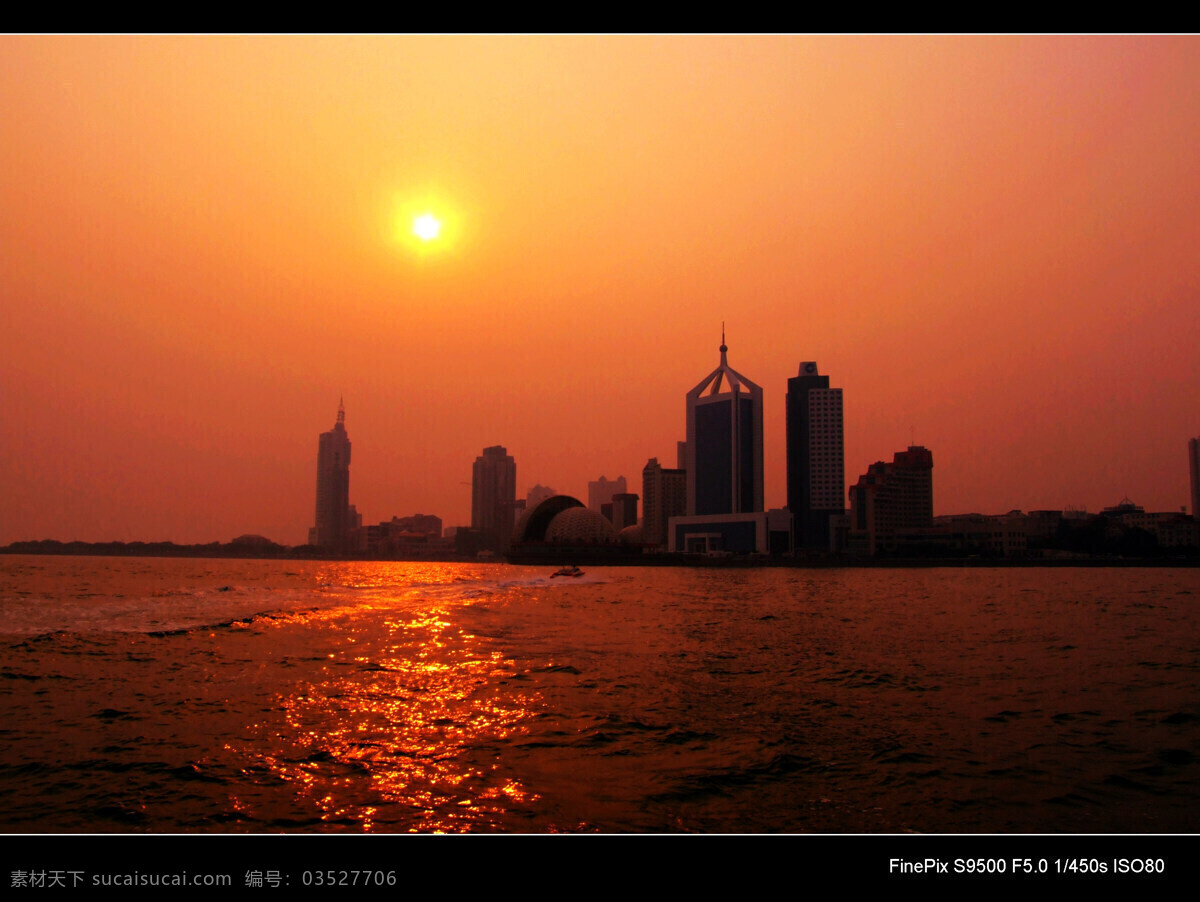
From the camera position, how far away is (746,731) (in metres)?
11.8

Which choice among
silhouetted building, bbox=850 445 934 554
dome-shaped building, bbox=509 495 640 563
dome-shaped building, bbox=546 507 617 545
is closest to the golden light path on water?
dome-shaped building, bbox=509 495 640 563

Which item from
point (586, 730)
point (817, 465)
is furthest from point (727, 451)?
point (586, 730)

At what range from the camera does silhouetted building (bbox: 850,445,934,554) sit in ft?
531

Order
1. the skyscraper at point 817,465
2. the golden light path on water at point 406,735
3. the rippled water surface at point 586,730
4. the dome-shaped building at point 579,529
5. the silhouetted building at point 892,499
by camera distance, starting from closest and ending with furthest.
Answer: the golden light path on water at point 406,735, the rippled water surface at point 586,730, the dome-shaped building at point 579,529, the silhouetted building at point 892,499, the skyscraper at point 817,465

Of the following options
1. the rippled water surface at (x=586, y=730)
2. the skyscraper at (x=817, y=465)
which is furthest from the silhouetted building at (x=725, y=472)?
the rippled water surface at (x=586, y=730)

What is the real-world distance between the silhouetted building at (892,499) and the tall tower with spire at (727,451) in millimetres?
27080

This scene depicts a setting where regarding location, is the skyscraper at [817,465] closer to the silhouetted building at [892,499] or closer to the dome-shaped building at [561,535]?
the silhouetted building at [892,499]

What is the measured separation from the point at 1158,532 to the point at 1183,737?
171081mm

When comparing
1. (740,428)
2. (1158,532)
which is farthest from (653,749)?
(1158,532)

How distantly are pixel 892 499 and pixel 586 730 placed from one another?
560ft

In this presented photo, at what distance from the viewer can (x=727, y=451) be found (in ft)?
514

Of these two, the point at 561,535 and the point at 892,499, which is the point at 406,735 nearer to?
the point at 561,535

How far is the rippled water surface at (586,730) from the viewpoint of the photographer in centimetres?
812
